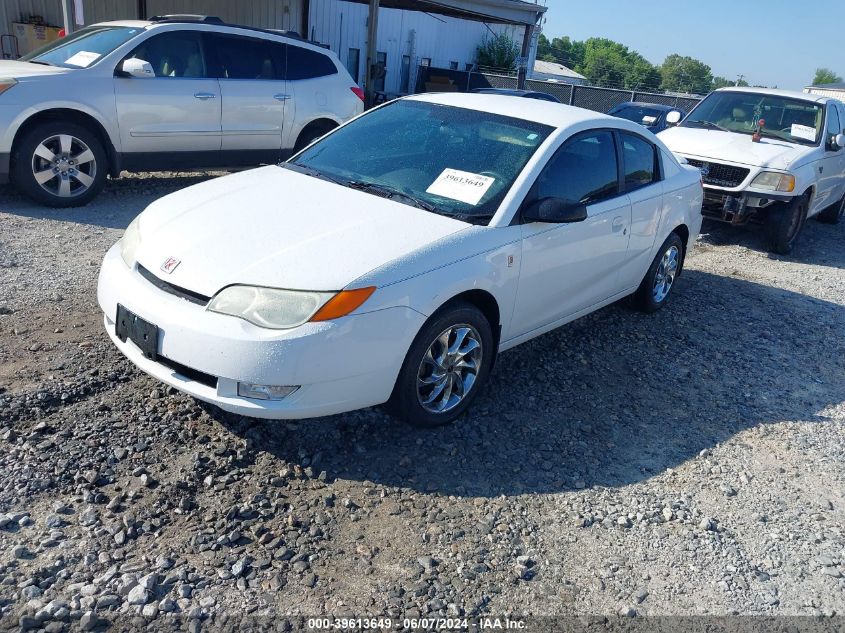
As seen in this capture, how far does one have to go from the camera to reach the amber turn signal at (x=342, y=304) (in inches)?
126

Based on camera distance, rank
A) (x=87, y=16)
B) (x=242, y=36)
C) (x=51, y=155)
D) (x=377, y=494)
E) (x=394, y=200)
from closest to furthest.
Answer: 1. (x=377, y=494)
2. (x=394, y=200)
3. (x=51, y=155)
4. (x=242, y=36)
5. (x=87, y=16)

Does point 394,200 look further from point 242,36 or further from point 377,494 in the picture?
point 242,36

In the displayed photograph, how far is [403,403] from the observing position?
3.67 m

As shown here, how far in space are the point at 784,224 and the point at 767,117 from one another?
1.62 metres

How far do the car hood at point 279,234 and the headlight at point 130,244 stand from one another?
0.16 ft

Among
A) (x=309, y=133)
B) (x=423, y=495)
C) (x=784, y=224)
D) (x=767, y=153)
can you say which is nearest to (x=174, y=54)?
(x=309, y=133)

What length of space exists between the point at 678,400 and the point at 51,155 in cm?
617

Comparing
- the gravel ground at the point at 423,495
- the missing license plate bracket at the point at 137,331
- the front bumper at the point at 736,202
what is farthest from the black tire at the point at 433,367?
the front bumper at the point at 736,202

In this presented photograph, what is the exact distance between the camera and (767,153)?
8.55 meters

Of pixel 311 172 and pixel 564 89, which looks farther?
pixel 564 89

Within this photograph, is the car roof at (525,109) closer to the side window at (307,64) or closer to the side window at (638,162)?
the side window at (638,162)

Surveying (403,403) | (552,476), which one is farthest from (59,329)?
(552,476)

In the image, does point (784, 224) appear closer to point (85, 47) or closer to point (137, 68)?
point (137, 68)

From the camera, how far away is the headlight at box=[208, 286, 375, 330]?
3219mm
